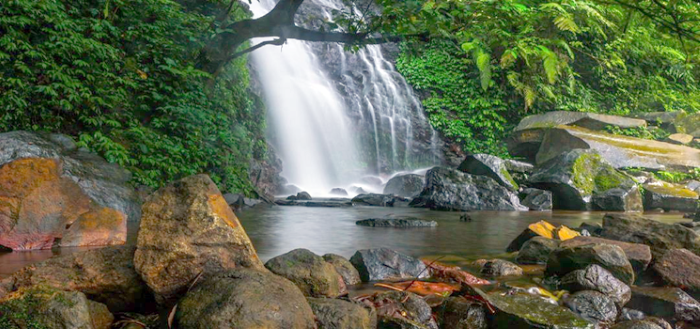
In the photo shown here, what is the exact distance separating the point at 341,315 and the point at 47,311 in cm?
131

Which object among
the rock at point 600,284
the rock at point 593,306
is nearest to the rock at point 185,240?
the rock at point 593,306

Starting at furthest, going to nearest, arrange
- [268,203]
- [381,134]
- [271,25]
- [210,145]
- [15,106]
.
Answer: [381,134] → [268,203] → [210,145] → [271,25] → [15,106]

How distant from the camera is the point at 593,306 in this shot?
286 centimetres

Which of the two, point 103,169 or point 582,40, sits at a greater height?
point 582,40

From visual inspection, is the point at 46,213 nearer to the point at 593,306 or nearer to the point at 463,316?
the point at 463,316

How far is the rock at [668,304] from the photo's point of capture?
9.37 feet

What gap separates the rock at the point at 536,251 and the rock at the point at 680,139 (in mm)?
13855

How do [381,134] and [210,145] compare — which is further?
[381,134]

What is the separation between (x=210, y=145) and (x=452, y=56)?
13.3m

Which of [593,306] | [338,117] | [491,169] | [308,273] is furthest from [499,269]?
[338,117]

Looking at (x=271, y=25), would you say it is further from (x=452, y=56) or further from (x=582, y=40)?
(x=582, y=40)

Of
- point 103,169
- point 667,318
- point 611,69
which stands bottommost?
point 667,318

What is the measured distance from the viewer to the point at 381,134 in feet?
57.0

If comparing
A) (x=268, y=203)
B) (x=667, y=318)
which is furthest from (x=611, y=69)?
(x=667, y=318)
